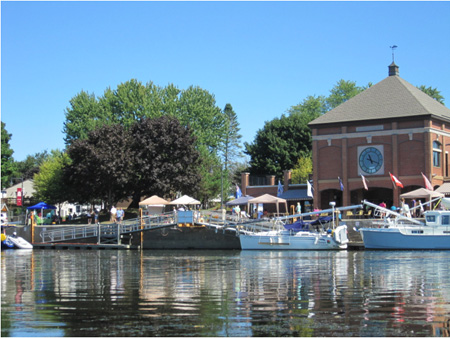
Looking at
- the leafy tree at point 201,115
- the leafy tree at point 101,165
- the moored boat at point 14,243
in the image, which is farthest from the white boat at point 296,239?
the leafy tree at point 201,115

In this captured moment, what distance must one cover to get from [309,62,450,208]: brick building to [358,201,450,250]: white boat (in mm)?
15004

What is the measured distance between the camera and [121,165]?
227 ft

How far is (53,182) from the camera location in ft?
265

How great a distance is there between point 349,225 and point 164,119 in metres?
28.4

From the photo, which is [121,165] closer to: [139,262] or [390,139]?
[390,139]

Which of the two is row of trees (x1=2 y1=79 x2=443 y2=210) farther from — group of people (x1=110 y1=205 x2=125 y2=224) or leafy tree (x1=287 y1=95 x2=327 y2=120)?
group of people (x1=110 y1=205 x2=125 y2=224)

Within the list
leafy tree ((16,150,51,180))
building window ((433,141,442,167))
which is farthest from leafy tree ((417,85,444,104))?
leafy tree ((16,150,51,180))

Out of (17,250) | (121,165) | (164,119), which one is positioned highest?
(164,119)

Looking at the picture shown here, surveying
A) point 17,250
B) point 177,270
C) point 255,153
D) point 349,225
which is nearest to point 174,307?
point 177,270

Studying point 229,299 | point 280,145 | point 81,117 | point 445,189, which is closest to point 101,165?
point 81,117

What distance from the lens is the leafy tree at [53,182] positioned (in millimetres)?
78125

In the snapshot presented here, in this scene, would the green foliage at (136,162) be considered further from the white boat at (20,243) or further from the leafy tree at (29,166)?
the leafy tree at (29,166)

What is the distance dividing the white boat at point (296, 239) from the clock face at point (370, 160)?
15235 millimetres

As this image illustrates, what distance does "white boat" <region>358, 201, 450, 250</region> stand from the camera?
46438mm
